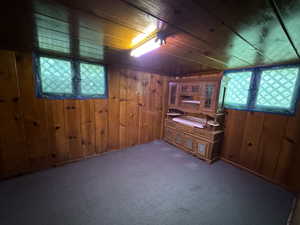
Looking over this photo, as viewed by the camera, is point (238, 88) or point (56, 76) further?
point (238, 88)

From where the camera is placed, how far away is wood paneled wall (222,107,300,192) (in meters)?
1.83

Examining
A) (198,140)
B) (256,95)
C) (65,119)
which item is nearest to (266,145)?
(256,95)

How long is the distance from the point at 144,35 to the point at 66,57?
163 centimetres

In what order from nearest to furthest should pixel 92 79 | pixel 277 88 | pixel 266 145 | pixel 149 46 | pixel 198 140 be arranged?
pixel 149 46, pixel 277 88, pixel 266 145, pixel 92 79, pixel 198 140

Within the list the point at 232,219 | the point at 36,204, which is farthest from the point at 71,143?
the point at 232,219

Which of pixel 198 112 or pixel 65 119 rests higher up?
pixel 198 112

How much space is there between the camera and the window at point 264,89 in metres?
1.86

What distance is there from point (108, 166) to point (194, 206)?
4.99ft

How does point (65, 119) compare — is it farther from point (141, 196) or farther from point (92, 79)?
point (141, 196)

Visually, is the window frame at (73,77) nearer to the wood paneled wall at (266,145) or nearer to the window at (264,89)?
the window at (264,89)

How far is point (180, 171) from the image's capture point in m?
2.16

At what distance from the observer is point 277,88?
1.99 meters

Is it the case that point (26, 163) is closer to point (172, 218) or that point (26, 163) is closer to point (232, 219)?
point (172, 218)

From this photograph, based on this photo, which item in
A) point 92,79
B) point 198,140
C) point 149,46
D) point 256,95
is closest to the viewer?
point 149,46
